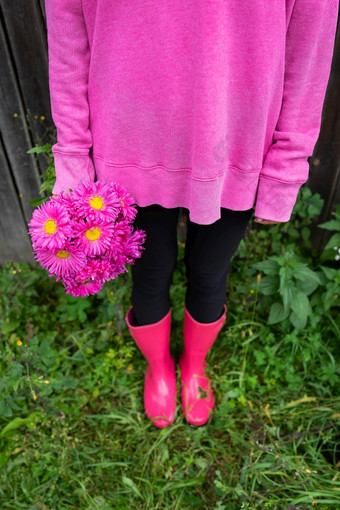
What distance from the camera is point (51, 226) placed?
0.86m

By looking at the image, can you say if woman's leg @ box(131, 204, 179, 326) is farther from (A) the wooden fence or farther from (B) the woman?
(A) the wooden fence

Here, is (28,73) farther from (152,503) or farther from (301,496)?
(301,496)

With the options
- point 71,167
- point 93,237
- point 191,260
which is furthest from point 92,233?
point 191,260

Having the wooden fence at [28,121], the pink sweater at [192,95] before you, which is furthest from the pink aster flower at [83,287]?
the wooden fence at [28,121]

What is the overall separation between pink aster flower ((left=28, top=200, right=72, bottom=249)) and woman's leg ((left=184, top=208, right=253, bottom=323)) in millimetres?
495

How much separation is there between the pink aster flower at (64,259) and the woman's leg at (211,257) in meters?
0.46

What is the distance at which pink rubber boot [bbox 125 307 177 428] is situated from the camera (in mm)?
1572

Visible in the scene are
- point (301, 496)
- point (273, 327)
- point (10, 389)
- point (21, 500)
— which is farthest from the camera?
point (273, 327)

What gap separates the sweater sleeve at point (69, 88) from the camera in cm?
92

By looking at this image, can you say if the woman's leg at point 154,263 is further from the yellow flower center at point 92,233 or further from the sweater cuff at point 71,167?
the yellow flower center at point 92,233

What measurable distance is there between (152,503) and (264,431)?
0.51 m

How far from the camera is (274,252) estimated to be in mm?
2010

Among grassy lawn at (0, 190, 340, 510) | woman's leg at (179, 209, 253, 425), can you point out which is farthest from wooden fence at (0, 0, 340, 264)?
woman's leg at (179, 209, 253, 425)

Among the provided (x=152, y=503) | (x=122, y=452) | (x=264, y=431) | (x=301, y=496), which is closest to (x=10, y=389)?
(x=122, y=452)
